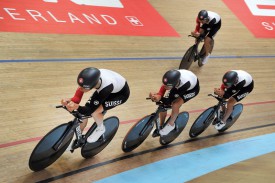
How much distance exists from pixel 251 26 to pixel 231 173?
21.9 ft

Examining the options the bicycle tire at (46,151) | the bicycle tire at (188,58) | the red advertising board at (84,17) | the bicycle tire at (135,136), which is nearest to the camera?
the bicycle tire at (46,151)

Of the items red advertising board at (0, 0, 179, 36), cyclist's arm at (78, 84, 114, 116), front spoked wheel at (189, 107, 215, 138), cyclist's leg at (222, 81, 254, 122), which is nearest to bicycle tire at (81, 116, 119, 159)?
cyclist's arm at (78, 84, 114, 116)

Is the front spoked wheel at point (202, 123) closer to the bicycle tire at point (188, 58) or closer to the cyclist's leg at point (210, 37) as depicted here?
the bicycle tire at point (188, 58)

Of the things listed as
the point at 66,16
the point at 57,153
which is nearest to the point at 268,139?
the point at 57,153

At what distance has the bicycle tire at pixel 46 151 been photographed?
3350 millimetres

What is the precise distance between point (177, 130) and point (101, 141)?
3.39 feet

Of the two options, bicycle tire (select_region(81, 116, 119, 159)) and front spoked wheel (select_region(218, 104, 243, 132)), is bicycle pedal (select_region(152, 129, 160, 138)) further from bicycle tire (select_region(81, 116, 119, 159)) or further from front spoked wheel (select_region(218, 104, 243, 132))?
front spoked wheel (select_region(218, 104, 243, 132))

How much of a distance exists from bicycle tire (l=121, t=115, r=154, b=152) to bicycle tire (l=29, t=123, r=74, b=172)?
765mm

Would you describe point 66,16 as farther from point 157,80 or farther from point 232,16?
point 232,16

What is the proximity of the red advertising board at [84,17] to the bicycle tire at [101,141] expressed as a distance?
8.88ft

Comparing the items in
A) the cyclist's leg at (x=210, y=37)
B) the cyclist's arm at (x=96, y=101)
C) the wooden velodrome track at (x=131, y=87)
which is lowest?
the wooden velodrome track at (x=131, y=87)

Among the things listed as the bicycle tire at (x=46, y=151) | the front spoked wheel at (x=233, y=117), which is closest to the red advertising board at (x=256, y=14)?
the front spoked wheel at (x=233, y=117)

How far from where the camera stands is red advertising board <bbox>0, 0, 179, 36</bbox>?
6.11 meters

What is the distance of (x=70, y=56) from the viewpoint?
5.79 m
